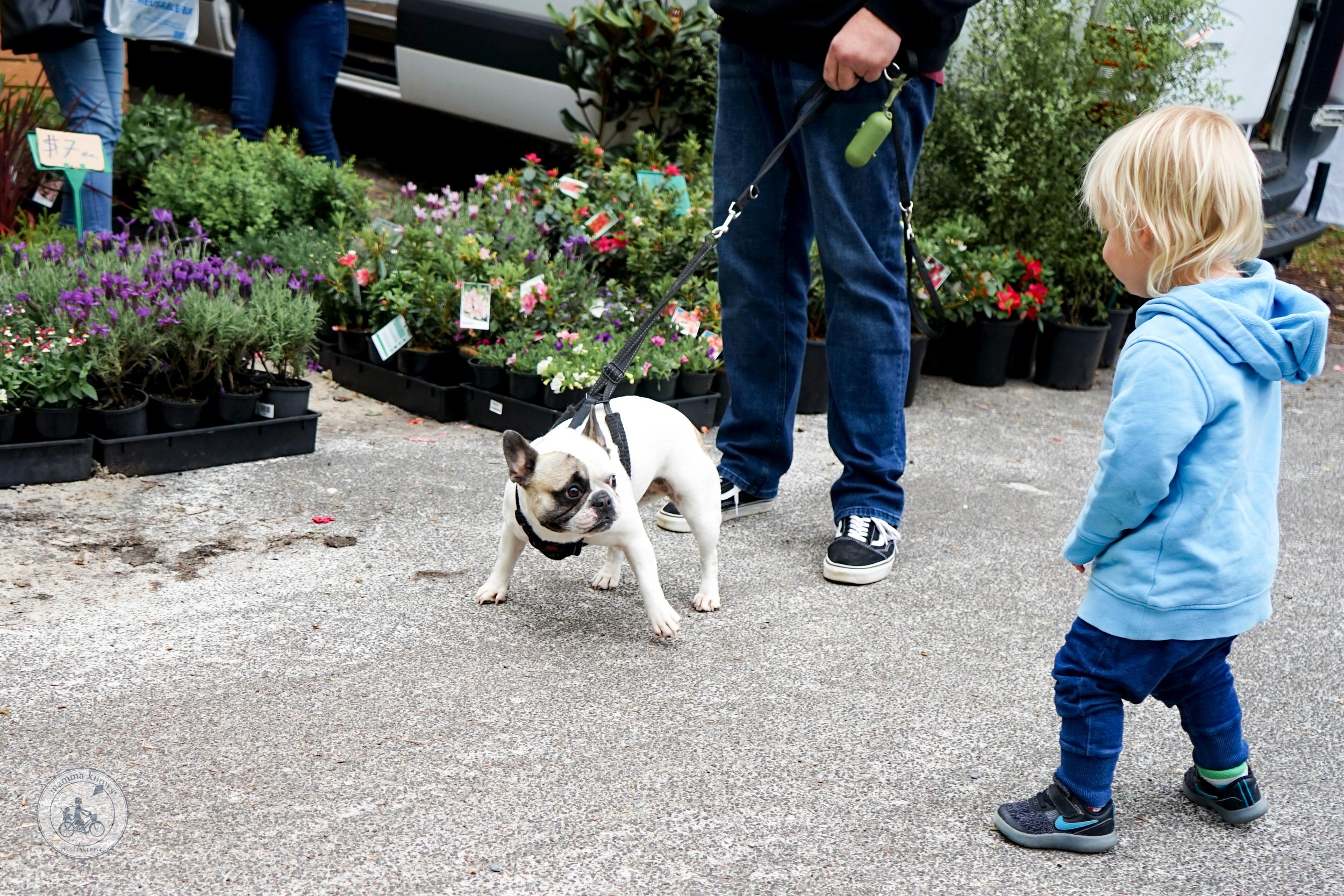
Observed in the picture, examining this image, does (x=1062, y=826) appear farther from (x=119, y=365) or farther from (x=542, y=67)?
(x=542, y=67)

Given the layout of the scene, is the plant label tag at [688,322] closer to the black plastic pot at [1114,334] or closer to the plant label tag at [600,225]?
the plant label tag at [600,225]

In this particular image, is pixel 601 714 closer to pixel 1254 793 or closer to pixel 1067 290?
pixel 1254 793

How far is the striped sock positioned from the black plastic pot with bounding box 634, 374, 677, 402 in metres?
2.50

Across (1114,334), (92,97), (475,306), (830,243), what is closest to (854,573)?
(830,243)

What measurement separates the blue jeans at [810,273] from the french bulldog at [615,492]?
2.07ft

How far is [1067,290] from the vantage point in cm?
587

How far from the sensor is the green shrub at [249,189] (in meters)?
5.51

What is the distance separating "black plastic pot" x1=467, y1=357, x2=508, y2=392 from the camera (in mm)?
4426

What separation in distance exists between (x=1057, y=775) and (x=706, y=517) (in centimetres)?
108

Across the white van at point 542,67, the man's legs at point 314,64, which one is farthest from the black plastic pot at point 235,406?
the white van at point 542,67

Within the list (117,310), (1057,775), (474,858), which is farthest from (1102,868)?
(117,310)

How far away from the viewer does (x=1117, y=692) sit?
215cm

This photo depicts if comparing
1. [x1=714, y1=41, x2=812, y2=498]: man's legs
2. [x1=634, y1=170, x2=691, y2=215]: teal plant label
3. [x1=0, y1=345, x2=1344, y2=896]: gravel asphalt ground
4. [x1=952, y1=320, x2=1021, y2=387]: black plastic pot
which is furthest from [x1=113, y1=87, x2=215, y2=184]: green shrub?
[x1=952, y1=320, x2=1021, y2=387]: black plastic pot

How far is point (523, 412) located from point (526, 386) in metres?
0.10
